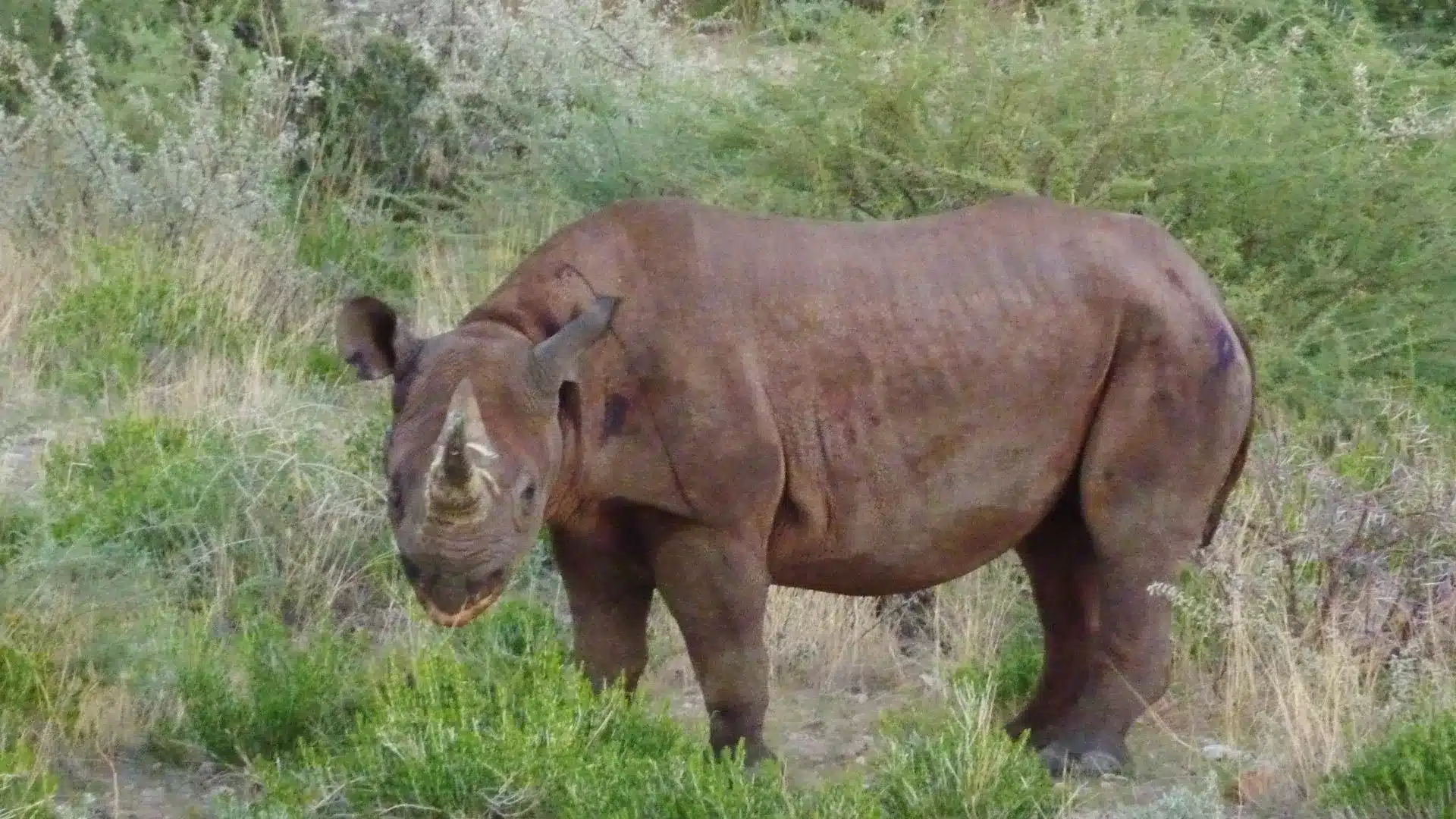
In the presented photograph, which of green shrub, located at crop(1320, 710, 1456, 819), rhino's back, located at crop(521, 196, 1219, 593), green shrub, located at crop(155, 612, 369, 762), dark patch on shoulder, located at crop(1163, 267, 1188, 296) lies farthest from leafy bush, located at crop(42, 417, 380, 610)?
green shrub, located at crop(1320, 710, 1456, 819)

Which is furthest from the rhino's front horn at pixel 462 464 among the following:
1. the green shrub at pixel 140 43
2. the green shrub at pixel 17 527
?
the green shrub at pixel 140 43

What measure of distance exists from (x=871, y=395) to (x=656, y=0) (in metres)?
9.35

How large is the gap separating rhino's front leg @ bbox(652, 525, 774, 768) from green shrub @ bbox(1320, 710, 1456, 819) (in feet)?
5.14

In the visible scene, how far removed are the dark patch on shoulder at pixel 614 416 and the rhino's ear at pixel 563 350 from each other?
0.23 m

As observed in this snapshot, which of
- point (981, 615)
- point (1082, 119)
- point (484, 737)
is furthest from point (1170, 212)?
point (484, 737)

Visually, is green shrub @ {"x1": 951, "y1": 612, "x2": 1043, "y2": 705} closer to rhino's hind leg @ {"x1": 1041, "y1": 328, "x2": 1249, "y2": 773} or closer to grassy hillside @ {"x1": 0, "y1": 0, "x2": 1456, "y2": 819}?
grassy hillside @ {"x1": 0, "y1": 0, "x2": 1456, "y2": 819}

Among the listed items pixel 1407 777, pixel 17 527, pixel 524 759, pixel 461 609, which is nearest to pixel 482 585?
pixel 461 609

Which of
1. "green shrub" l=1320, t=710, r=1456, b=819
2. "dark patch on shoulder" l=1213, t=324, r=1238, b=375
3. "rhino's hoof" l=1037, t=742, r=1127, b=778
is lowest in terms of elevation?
"rhino's hoof" l=1037, t=742, r=1127, b=778

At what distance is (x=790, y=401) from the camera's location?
5758mm

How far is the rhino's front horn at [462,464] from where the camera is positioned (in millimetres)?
4902

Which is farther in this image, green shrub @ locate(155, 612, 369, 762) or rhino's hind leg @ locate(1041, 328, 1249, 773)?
green shrub @ locate(155, 612, 369, 762)

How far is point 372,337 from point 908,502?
5.15 ft

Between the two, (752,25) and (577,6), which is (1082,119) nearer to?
(577,6)

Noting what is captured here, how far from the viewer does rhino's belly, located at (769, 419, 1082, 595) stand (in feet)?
19.2
